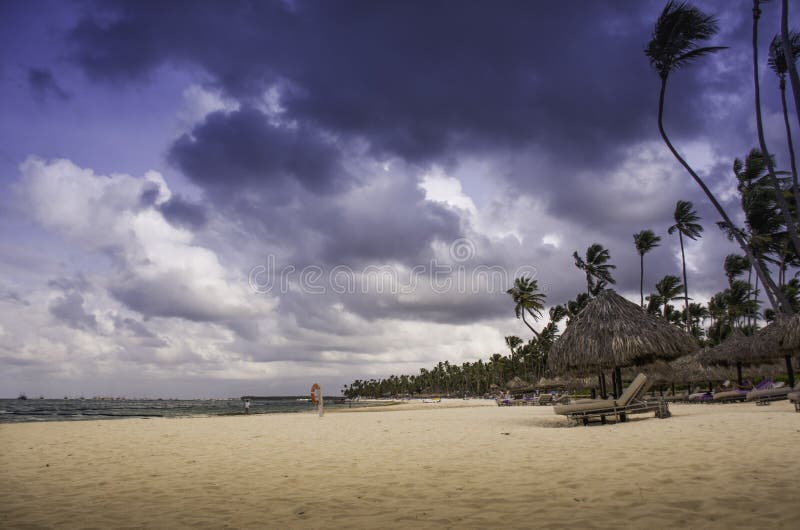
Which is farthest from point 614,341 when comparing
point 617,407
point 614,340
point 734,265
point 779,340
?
point 734,265

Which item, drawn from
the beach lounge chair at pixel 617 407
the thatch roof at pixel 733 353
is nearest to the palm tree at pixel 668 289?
the thatch roof at pixel 733 353

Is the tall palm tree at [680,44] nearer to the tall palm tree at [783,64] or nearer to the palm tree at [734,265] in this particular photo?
the tall palm tree at [783,64]

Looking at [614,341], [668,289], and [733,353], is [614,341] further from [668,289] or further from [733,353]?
[668,289]

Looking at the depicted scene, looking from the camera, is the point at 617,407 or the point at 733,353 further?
the point at 733,353

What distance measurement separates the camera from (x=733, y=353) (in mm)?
24391

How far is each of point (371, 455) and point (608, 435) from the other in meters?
5.16

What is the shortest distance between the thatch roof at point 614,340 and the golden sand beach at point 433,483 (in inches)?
161

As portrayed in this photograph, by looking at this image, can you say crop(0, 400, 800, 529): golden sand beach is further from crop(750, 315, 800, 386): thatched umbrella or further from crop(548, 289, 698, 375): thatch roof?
crop(750, 315, 800, 386): thatched umbrella

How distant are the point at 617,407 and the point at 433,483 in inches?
349

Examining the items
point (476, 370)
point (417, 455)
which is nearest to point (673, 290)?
point (417, 455)

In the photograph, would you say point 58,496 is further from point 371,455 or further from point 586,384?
point 586,384

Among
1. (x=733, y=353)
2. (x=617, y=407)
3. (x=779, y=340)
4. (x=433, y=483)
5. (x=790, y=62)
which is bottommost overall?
(x=433, y=483)

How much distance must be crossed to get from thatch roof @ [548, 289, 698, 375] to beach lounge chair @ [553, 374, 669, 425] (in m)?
1.07

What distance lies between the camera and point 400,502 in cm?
526
